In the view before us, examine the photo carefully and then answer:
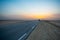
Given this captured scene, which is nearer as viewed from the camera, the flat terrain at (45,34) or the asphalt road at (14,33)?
the flat terrain at (45,34)

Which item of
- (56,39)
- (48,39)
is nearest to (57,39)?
(56,39)

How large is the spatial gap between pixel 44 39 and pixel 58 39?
1.19m

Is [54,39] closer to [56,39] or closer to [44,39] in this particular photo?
[56,39]

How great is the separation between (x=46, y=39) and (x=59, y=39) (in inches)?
42.2

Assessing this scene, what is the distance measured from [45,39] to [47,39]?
0.48 ft

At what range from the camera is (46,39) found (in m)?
10.3

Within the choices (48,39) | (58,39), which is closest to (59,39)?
(58,39)

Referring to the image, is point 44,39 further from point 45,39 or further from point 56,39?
point 56,39

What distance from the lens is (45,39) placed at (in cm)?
1029

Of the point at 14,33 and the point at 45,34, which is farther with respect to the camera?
the point at 14,33

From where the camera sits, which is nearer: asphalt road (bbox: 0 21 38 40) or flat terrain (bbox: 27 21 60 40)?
flat terrain (bbox: 27 21 60 40)

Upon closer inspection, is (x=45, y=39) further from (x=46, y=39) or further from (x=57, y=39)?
(x=57, y=39)

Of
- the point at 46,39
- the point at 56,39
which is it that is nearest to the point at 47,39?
the point at 46,39

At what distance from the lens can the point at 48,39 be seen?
10336 mm
